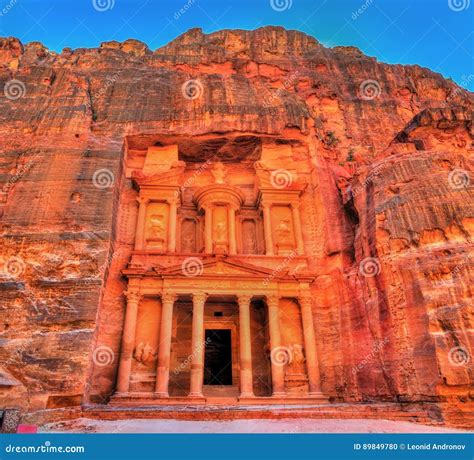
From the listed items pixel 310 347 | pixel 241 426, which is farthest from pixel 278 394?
pixel 241 426

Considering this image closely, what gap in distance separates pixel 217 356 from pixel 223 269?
441 centimetres

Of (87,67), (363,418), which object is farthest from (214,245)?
(87,67)

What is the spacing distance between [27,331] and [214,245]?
31.1ft

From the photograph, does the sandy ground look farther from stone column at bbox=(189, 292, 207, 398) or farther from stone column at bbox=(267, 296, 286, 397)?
stone column at bbox=(267, 296, 286, 397)

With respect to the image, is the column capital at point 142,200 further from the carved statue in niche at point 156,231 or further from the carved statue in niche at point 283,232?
the carved statue in niche at point 283,232

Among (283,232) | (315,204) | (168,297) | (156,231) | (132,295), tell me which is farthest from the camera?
(315,204)

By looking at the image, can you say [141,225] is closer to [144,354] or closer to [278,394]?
[144,354]

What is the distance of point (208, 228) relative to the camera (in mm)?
20703

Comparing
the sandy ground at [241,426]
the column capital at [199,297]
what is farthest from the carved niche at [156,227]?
the sandy ground at [241,426]

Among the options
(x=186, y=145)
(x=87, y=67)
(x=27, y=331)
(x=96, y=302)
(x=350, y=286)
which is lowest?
(x=27, y=331)

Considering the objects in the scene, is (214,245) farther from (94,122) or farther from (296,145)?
(94,122)

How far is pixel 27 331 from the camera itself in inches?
537

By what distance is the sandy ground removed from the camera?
9.14 meters

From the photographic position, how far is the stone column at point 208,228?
20125mm
